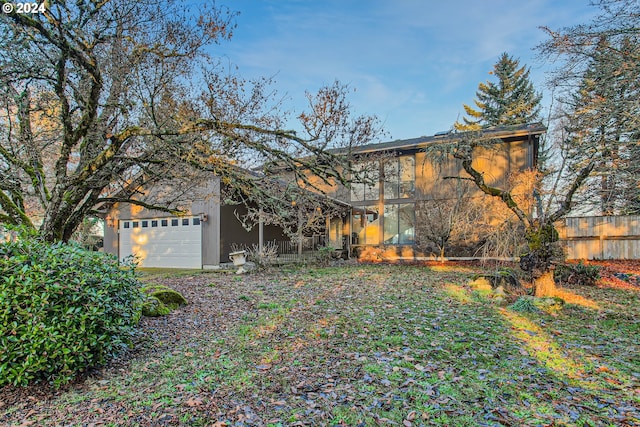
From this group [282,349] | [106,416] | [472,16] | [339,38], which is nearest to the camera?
[106,416]

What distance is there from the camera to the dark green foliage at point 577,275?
9.43 meters

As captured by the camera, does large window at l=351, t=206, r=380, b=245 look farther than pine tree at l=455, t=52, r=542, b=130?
No

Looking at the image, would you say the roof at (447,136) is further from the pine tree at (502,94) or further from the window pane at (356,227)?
the pine tree at (502,94)

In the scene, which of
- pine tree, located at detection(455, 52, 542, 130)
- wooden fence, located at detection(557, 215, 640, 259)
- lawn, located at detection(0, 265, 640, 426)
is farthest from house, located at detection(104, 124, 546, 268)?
pine tree, located at detection(455, 52, 542, 130)

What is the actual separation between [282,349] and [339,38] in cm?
1034

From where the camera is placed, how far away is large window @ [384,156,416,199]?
1761 centimetres

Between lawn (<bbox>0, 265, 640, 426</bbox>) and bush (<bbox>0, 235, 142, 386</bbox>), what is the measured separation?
0.27m

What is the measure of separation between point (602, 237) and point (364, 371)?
49.9ft

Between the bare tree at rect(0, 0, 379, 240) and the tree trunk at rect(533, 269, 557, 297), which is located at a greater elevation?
the bare tree at rect(0, 0, 379, 240)

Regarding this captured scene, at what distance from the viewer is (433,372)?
12.3ft

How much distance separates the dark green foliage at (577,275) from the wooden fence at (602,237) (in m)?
4.41

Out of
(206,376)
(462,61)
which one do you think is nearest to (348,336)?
(206,376)

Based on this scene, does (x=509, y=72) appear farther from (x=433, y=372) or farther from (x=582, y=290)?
(x=433, y=372)

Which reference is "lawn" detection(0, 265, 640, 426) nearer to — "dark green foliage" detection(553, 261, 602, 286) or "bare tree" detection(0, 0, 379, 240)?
"bare tree" detection(0, 0, 379, 240)
